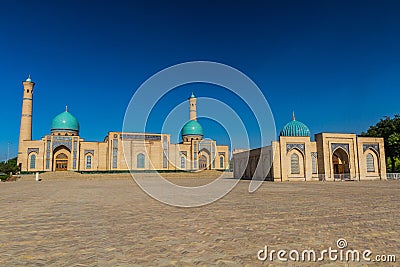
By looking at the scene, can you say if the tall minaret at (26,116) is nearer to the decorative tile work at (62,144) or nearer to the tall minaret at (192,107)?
the decorative tile work at (62,144)

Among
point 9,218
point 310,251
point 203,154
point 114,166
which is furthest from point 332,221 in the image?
point 203,154

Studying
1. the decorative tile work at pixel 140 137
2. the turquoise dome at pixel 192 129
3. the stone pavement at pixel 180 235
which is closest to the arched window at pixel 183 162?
the decorative tile work at pixel 140 137

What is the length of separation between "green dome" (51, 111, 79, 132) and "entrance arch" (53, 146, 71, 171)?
3.86 meters

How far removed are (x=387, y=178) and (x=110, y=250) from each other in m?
36.2

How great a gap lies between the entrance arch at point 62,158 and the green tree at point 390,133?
42960 millimetres

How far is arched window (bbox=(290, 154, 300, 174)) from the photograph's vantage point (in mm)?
31031

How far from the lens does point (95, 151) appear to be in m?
47.0

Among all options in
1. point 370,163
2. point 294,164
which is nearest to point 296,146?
point 294,164

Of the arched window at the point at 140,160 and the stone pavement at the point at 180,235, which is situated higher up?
the arched window at the point at 140,160

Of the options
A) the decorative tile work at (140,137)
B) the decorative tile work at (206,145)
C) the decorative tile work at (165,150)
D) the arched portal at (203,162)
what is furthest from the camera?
the decorative tile work at (206,145)

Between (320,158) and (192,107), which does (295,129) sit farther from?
(192,107)

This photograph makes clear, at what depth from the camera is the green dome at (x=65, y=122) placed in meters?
47.9

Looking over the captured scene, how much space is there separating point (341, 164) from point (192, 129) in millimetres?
28070

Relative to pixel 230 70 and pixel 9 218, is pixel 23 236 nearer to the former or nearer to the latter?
pixel 9 218
